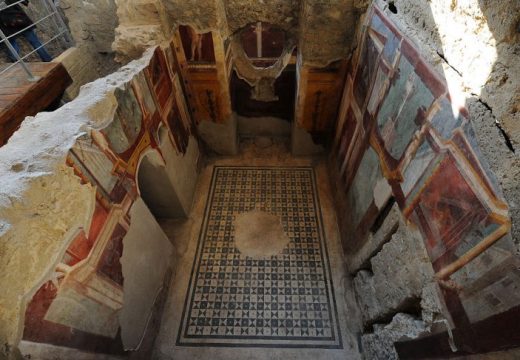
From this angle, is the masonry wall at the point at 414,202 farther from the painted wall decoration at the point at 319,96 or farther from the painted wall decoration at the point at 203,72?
the painted wall decoration at the point at 203,72

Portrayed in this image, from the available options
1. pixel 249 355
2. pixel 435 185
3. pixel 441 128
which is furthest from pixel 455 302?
pixel 249 355

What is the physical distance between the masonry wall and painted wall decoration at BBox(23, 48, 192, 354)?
2018 millimetres

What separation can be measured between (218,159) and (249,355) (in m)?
2.69

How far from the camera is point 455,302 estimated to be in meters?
1.54

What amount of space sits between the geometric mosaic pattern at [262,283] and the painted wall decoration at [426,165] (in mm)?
721

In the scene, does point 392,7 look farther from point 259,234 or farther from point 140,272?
point 140,272

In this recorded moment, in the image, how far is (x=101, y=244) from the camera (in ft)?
6.23

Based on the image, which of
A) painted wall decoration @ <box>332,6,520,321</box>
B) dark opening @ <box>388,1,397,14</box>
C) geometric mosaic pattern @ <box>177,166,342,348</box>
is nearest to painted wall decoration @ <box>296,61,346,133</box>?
painted wall decoration @ <box>332,6,520,321</box>

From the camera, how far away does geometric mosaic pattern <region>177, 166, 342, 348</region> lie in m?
2.83

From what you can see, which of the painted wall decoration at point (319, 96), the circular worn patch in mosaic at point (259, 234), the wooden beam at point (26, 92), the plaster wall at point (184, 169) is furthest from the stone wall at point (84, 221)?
the painted wall decoration at point (319, 96)

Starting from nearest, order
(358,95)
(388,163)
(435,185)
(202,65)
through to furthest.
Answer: (435,185) < (388,163) < (358,95) < (202,65)

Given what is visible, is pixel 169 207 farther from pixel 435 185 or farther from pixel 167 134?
pixel 435 185

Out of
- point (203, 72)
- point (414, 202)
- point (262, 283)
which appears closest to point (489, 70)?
point (414, 202)

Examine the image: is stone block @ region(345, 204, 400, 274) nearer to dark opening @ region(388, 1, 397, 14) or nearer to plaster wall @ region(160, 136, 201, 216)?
dark opening @ region(388, 1, 397, 14)
